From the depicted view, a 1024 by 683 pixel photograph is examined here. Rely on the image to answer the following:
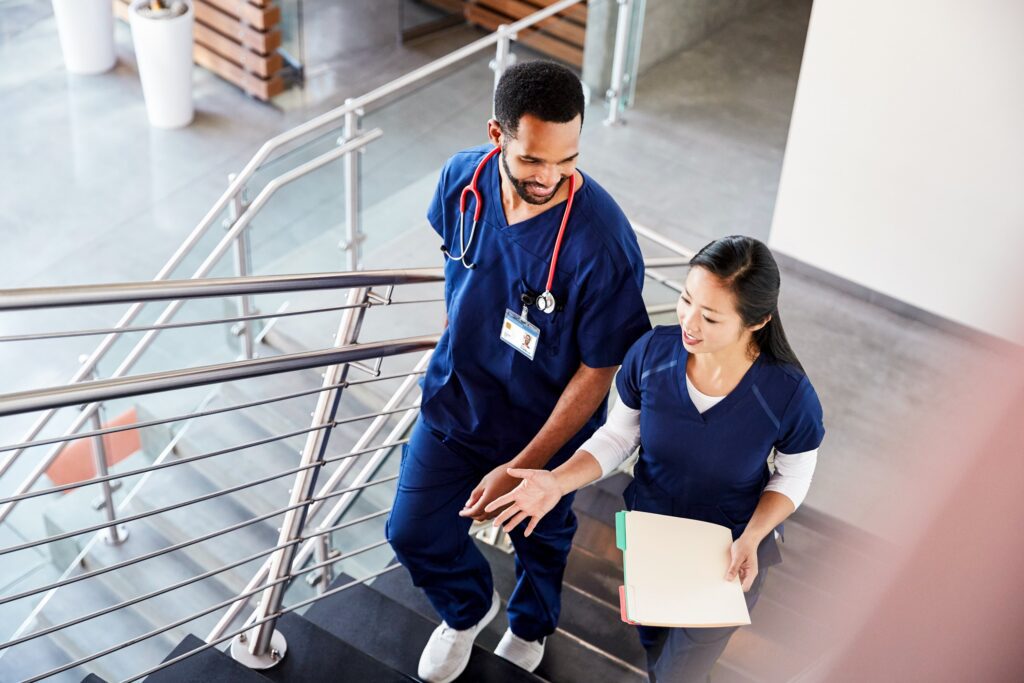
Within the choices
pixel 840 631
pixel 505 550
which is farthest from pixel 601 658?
pixel 840 631

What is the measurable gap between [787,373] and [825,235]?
304 centimetres

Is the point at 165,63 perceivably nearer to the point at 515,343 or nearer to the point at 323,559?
the point at 323,559

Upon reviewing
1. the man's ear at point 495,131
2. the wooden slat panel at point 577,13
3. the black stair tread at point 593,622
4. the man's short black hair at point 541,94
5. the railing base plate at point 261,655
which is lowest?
the black stair tread at point 593,622

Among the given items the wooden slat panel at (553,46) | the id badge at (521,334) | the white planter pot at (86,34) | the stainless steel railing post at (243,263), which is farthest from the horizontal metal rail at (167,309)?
the white planter pot at (86,34)

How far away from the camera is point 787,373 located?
197 centimetres

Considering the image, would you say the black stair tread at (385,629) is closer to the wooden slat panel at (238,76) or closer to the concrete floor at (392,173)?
the concrete floor at (392,173)

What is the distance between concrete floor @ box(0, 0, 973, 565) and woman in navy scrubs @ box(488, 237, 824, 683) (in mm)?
1491

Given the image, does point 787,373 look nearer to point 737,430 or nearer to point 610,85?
point 737,430

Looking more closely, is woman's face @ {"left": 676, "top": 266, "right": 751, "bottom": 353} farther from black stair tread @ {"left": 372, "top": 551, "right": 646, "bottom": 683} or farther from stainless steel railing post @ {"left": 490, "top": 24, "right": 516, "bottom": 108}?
stainless steel railing post @ {"left": 490, "top": 24, "right": 516, "bottom": 108}

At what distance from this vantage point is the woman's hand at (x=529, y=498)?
1.95m

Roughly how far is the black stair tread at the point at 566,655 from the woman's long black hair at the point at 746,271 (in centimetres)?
117

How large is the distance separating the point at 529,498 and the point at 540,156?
0.63 m

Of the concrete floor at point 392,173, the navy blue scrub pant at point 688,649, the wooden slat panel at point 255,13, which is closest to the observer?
the navy blue scrub pant at point 688,649

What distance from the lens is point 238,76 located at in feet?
22.9
